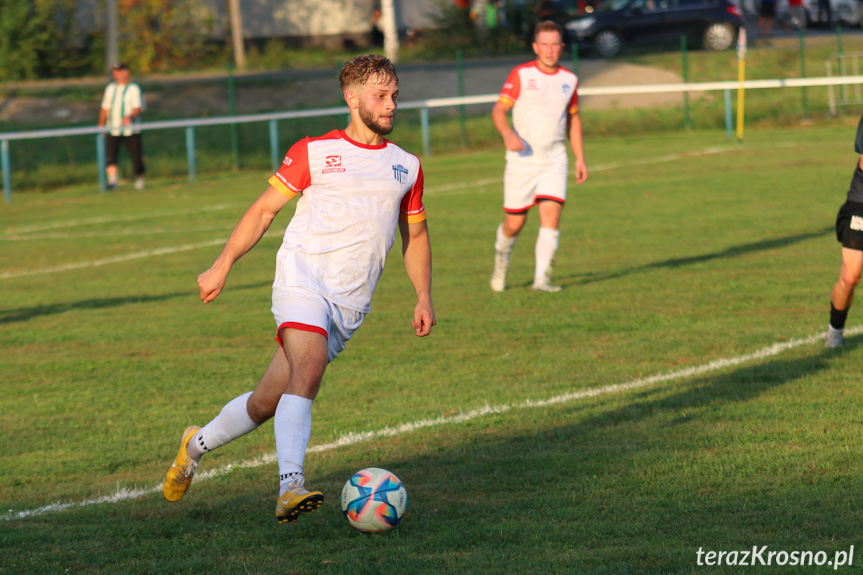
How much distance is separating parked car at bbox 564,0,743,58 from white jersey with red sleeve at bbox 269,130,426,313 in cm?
3160

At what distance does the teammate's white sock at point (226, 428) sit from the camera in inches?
202

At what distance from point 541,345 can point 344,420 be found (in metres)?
2.37

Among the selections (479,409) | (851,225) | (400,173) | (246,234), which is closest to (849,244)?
(851,225)

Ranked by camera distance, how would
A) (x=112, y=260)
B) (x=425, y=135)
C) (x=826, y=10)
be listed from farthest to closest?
(x=826, y=10)
(x=425, y=135)
(x=112, y=260)

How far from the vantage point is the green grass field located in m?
4.82

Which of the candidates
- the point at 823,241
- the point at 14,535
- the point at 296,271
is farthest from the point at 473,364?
the point at 823,241

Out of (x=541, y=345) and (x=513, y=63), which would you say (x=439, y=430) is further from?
(x=513, y=63)

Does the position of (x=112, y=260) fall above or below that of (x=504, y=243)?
below

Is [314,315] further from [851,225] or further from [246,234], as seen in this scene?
[851,225]

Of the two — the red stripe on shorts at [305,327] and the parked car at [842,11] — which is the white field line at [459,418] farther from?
the parked car at [842,11]

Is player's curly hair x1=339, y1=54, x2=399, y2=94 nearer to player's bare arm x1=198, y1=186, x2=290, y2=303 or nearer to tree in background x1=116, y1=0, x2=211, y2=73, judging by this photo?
player's bare arm x1=198, y1=186, x2=290, y2=303

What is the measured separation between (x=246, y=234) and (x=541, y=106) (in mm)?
6375

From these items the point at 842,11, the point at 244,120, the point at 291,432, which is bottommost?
the point at 291,432

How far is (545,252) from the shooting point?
36.5ft
